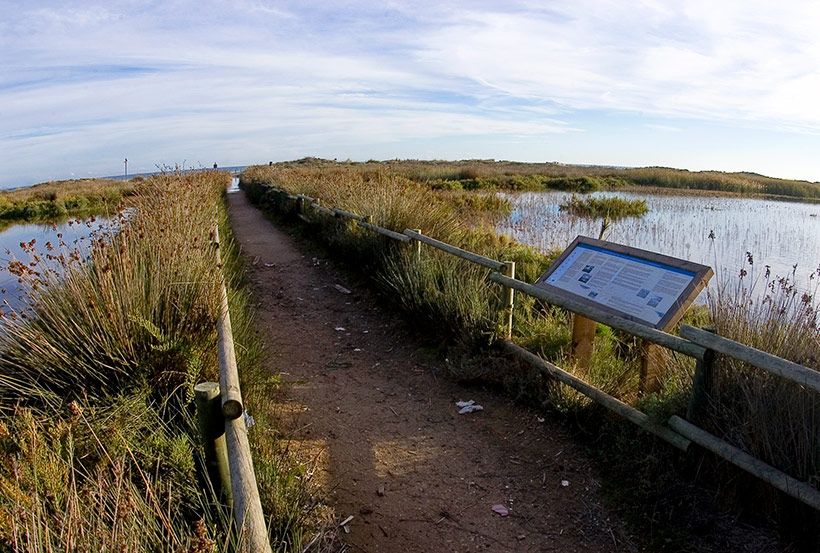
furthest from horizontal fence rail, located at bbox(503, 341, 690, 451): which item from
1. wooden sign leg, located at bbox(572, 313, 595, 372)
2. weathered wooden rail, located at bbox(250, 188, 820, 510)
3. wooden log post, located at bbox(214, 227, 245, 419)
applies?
wooden log post, located at bbox(214, 227, 245, 419)

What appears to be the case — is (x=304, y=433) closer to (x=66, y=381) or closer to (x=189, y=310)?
(x=189, y=310)

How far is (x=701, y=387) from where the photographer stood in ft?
12.0

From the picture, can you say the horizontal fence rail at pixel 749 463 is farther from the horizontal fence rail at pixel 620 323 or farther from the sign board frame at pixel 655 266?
the sign board frame at pixel 655 266

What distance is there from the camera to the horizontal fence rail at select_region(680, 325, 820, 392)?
2.90 meters

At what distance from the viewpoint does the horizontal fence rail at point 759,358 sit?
290cm

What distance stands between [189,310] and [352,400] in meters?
1.73

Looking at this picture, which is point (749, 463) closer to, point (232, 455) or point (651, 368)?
point (651, 368)

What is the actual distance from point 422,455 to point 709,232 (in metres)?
14.7

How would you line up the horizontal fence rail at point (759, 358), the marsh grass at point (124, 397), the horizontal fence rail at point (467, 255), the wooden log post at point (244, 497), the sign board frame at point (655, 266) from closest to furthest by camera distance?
the wooden log post at point (244, 497), the marsh grass at point (124, 397), the horizontal fence rail at point (759, 358), the sign board frame at point (655, 266), the horizontal fence rail at point (467, 255)

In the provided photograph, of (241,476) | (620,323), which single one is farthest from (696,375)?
(241,476)

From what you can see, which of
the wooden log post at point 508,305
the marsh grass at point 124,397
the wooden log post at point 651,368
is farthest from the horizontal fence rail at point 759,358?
the marsh grass at point 124,397

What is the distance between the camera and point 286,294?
353 inches

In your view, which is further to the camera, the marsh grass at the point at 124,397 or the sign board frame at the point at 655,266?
the sign board frame at the point at 655,266

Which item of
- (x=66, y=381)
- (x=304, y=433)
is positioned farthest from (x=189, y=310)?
(x=304, y=433)
